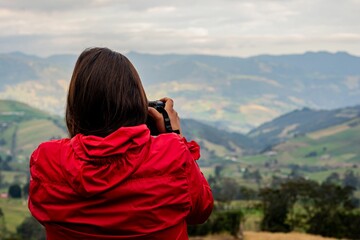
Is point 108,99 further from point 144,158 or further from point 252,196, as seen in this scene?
point 252,196

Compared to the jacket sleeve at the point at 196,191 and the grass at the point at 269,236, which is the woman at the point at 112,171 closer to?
the jacket sleeve at the point at 196,191

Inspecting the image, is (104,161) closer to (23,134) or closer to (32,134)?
(32,134)

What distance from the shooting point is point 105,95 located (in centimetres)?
256

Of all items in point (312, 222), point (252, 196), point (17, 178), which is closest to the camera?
point (312, 222)

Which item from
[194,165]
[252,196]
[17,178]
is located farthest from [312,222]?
[17,178]

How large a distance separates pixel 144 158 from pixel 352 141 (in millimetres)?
185438

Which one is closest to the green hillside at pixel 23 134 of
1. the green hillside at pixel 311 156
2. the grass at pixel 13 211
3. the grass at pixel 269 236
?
the green hillside at pixel 311 156

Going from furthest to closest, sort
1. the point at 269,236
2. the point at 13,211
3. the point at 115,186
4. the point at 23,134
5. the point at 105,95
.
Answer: the point at 23,134 < the point at 13,211 < the point at 269,236 < the point at 105,95 < the point at 115,186

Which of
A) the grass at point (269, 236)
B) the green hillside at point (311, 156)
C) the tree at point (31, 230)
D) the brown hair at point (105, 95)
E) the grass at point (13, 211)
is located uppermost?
the brown hair at point (105, 95)

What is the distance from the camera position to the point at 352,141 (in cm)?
18038

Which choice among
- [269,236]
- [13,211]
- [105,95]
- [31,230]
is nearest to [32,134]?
[13,211]

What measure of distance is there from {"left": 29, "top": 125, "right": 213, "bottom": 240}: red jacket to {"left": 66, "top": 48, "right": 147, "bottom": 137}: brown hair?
0.10 meters

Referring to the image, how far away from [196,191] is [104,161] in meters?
0.43

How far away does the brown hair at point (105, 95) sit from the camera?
8.42 ft
